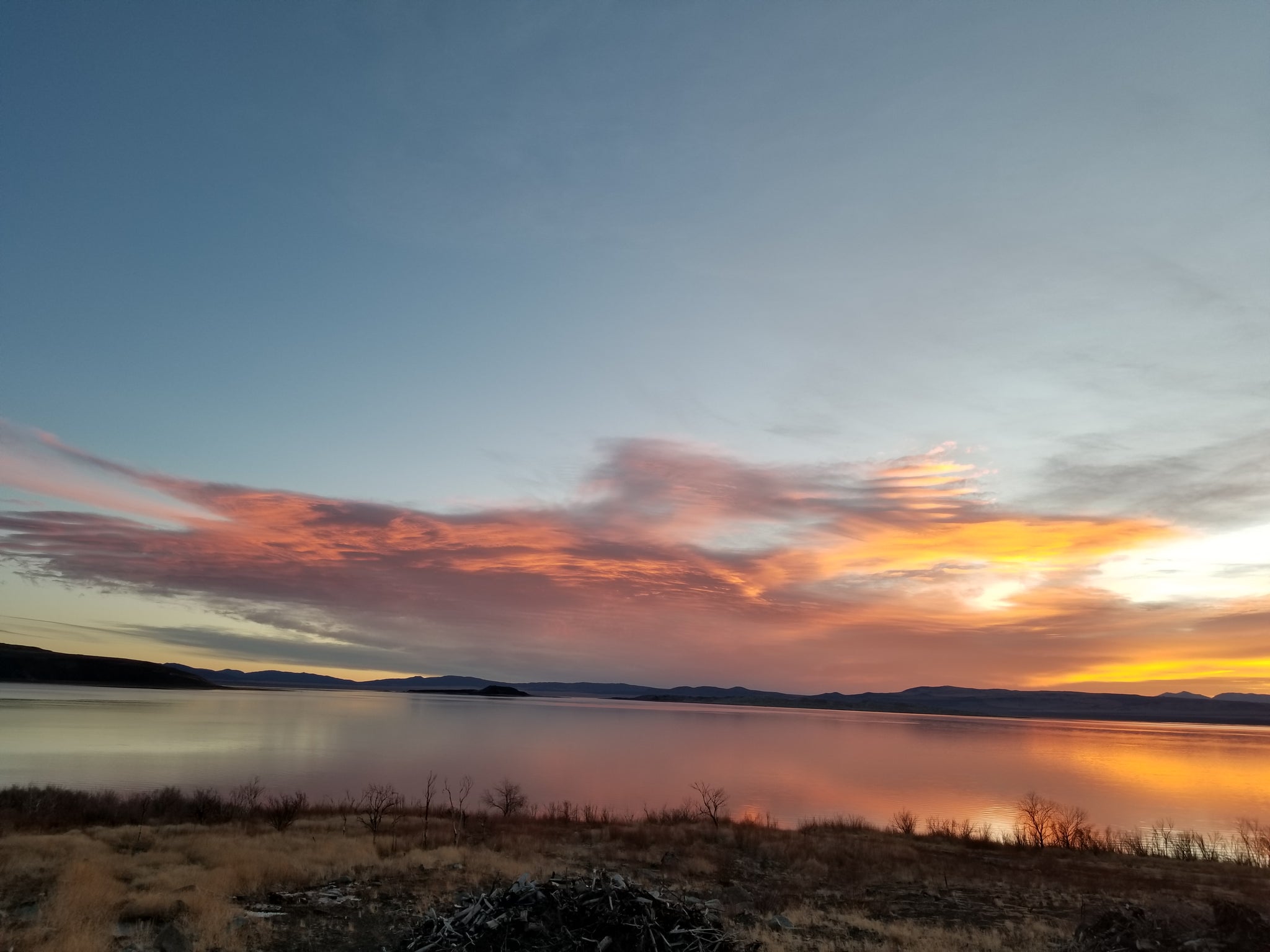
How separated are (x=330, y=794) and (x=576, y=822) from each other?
56.3 ft

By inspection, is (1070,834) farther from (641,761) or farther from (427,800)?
(641,761)

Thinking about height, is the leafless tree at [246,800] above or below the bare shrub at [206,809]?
below

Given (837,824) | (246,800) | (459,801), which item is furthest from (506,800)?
(837,824)

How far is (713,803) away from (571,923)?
3247 centimetres

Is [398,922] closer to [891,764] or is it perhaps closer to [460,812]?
[460,812]

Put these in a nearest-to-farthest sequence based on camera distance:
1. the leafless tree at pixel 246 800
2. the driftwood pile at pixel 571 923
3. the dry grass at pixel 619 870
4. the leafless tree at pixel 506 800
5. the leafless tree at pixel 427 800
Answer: the driftwood pile at pixel 571 923
the dry grass at pixel 619 870
the leafless tree at pixel 427 800
the leafless tree at pixel 246 800
the leafless tree at pixel 506 800

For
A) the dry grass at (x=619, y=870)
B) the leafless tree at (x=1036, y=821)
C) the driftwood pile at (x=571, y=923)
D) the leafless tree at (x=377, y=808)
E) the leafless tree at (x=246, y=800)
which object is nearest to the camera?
the driftwood pile at (x=571, y=923)

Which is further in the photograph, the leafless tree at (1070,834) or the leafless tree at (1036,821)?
the leafless tree at (1036,821)

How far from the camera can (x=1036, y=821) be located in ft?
123

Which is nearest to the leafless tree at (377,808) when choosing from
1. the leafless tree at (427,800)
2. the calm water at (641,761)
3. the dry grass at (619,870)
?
the dry grass at (619,870)

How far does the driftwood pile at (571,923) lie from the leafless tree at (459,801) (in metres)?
12.7

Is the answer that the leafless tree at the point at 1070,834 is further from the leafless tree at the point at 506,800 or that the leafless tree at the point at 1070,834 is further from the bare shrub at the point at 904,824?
the leafless tree at the point at 506,800

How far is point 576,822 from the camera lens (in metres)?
33.1

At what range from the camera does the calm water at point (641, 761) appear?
46438mm
